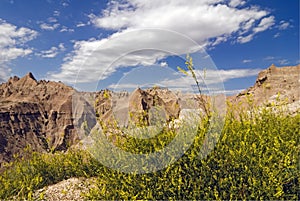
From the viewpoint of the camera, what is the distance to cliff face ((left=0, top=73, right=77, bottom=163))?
5409 cm

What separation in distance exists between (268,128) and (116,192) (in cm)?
283

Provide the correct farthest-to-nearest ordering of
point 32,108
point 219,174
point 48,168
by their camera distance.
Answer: point 32,108, point 48,168, point 219,174

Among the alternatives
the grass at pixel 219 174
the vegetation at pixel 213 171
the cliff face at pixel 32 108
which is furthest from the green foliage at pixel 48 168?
the cliff face at pixel 32 108

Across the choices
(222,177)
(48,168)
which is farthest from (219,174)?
(48,168)

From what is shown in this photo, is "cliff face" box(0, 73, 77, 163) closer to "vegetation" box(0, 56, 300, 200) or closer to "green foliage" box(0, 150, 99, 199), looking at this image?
"green foliage" box(0, 150, 99, 199)

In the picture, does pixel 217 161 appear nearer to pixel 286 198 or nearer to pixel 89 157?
pixel 286 198

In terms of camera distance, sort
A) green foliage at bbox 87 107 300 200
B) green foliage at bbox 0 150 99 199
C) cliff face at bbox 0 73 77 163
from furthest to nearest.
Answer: cliff face at bbox 0 73 77 163 < green foliage at bbox 0 150 99 199 < green foliage at bbox 87 107 300 200

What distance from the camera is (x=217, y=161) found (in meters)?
4.62

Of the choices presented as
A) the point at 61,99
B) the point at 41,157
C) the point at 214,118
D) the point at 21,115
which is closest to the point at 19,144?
the point at 21,115

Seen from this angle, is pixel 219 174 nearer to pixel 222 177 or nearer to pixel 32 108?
pixel 222 177

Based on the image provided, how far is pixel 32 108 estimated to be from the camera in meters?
59.2

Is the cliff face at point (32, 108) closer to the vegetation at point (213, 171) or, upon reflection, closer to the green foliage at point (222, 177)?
the vegetation at point (213, 171)

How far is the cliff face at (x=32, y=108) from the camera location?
177ft

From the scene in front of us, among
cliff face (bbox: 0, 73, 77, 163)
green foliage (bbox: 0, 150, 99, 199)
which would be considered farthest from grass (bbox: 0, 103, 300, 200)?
cliff face (bbox: 0, 73, 77, 163)
